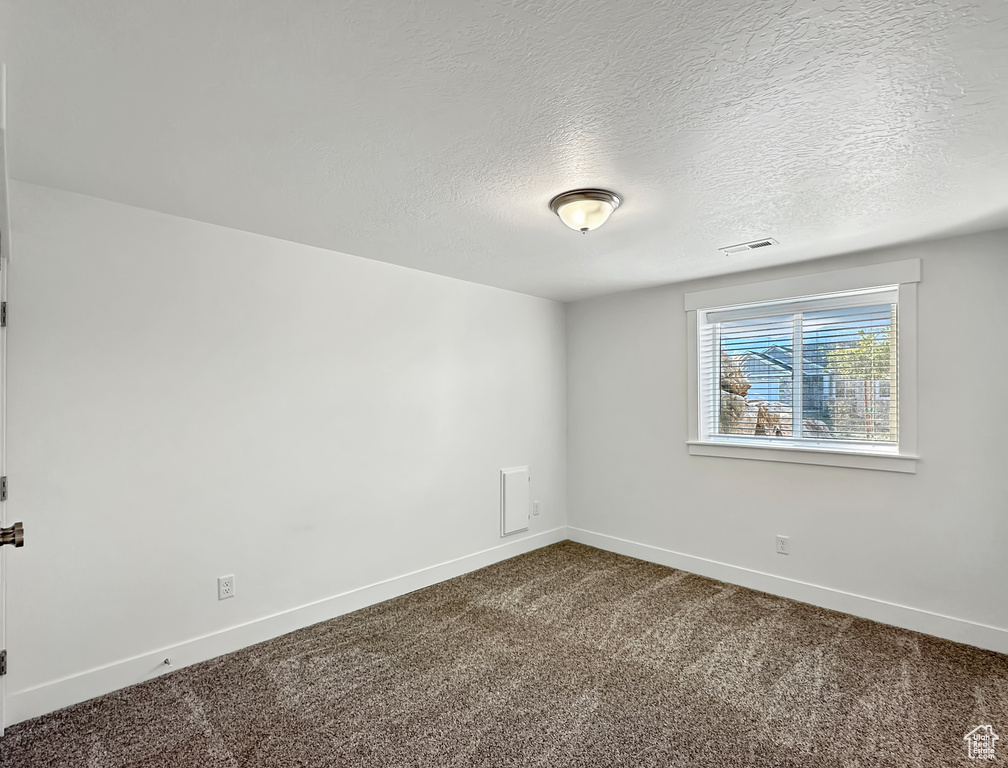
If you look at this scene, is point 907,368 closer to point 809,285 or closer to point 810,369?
point 810,369

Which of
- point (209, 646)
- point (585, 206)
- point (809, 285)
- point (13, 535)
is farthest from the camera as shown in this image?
point (809, 285)

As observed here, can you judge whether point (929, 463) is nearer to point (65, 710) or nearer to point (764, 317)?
point (764, 317)

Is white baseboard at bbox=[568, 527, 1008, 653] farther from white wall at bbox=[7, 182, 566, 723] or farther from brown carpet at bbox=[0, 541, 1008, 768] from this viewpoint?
white wall at bbox=[7, 182, 566, 723]

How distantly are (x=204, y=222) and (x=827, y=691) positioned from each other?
148 inches

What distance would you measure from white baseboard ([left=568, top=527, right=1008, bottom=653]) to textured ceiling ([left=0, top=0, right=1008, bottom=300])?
7.13 ft

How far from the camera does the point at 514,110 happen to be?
1.69 meters

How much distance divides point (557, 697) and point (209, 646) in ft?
5.82

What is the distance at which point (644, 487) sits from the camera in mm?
4414

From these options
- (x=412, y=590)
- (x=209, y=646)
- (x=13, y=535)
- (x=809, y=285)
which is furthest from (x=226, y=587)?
(x=809, y=285)

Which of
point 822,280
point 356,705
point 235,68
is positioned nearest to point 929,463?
point 822,280

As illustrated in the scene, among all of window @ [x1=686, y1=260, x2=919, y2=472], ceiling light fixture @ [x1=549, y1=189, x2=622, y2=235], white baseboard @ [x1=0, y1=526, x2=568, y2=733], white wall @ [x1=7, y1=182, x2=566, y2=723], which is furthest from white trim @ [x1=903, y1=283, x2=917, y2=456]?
white baseboard @ [x1=0, y1=526, x2=568, y2=733]

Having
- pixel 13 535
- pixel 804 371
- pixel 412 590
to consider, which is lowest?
pixel 412 590

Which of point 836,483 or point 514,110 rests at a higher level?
point 514,110

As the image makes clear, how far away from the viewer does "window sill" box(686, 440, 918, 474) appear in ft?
10.5
